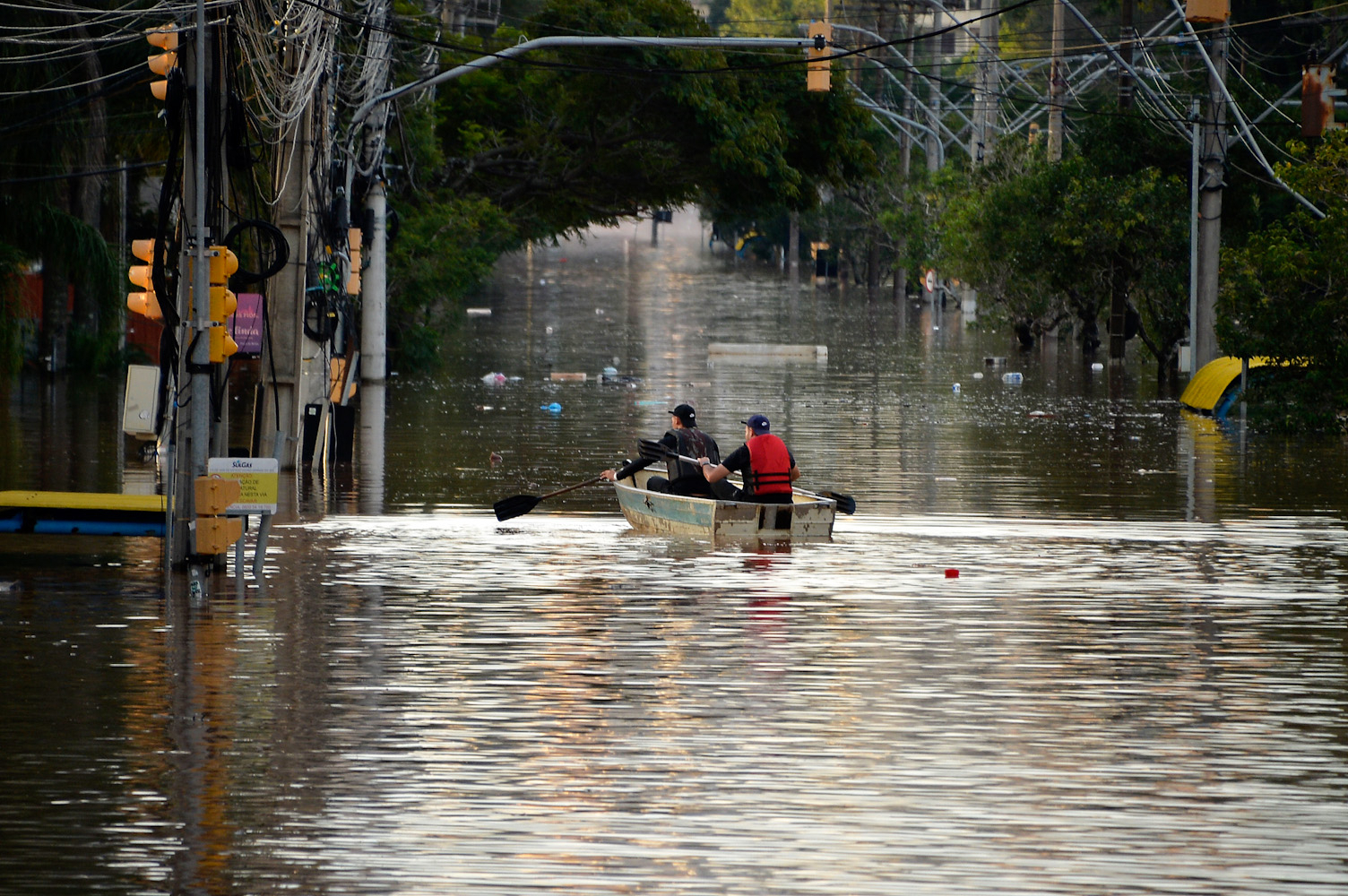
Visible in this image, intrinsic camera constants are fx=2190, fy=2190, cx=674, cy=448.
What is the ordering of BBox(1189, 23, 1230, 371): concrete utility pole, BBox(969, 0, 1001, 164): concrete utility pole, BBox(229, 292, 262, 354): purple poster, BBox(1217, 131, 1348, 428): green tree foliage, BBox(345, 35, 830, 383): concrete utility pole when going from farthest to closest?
BBox(969, 0, 1001, 164): concrete utility pole, BBox(1189, 23, 1230, 371): concrete utility pole, BBox(1217, 131, 1348, 428): green tree foliage, BBox(345, 35, 830, 383): concrete utility pole, BBox(229, 292, 262, 354): purple poster

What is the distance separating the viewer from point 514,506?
70.5ft

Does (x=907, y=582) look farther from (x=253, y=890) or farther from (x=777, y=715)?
(x=253, y=890)

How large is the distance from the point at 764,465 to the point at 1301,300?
49.9 feet

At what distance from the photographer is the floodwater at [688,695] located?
9.15 m

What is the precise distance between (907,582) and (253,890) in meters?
9.70

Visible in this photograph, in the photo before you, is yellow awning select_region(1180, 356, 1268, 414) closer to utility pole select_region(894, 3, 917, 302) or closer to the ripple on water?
the ripple on water

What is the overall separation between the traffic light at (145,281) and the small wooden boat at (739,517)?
533 centimetres

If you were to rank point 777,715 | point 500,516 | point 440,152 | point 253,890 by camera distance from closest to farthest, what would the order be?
point 253,890, point 777,715, point 500,516, point 440,152

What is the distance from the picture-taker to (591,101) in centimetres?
4816

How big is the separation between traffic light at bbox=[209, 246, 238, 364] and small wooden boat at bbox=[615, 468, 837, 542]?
16.8ft

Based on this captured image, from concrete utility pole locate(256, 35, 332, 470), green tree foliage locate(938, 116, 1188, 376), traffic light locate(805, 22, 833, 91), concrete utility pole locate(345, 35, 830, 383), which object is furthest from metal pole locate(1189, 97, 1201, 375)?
concrete utility pole locate(256, 35, 332, 470)

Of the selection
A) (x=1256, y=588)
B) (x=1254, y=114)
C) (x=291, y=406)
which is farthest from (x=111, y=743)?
(x=1254, y=114)

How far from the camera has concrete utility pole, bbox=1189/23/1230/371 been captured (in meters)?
40.4

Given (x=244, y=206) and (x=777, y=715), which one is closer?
(x=777, y=715)
